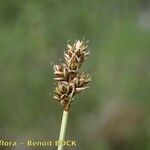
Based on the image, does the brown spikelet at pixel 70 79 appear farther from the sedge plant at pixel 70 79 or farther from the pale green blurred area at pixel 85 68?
the pale green blurred area at pixel 85 68

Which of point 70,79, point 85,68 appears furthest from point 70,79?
point 85,68

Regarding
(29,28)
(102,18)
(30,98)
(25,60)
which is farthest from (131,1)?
(30,98)

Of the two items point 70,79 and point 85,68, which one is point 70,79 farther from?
point 85,68

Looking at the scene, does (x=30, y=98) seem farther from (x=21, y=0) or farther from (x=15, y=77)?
(x=21, y=0)

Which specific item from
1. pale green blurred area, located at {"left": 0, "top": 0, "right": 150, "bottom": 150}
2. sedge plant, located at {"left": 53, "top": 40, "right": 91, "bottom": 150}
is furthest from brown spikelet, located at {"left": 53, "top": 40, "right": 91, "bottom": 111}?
pale green blurred area, located at {"left": 0, "top": 0, "right": 150, "bottom": 150}

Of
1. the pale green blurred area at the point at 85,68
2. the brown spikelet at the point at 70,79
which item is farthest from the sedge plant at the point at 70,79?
the pale green blurred area at the point at 85,68

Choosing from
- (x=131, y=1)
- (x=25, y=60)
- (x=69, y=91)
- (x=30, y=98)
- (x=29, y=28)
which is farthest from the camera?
(x=131, y=1)
